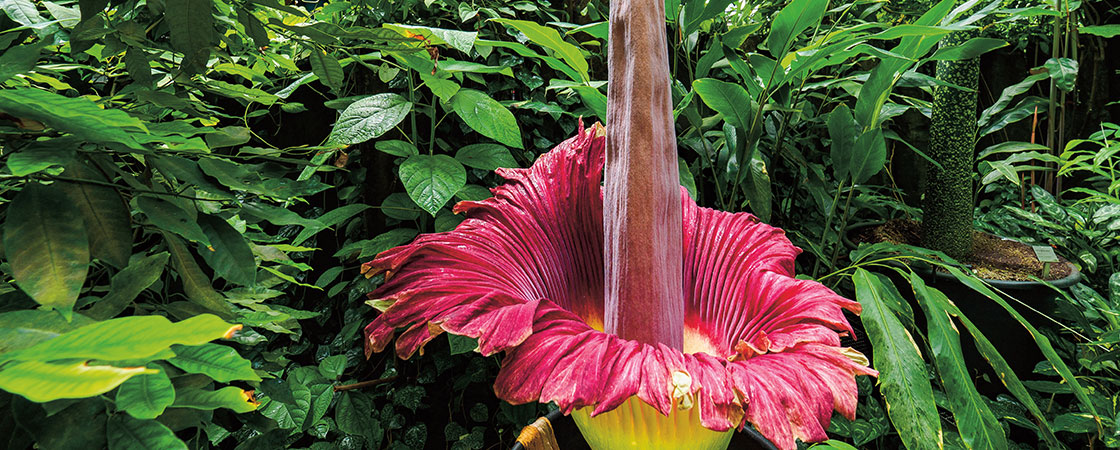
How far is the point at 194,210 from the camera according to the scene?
0.37 m

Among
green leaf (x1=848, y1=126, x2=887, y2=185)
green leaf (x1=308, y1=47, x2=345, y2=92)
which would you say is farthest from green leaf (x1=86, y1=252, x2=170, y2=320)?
green leaf (x1=848, y1=126, x2=887, y2=185)

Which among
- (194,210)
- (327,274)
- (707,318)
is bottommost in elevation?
(327,274)

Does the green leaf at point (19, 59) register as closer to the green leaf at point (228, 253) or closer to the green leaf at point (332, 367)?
the green leaf at point (228, 253)

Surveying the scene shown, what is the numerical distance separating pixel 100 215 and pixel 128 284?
5 cm

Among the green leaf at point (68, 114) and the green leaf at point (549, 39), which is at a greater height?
the green leaf at point (549, 39)

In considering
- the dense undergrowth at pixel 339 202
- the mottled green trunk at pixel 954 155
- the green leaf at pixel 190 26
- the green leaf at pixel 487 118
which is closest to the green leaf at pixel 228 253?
Result: the dense undergrowth at pixel 339 202

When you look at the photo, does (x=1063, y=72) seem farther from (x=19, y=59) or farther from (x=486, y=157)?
(x=19, y=59)

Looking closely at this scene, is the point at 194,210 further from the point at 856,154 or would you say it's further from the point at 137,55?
the point at 856,154

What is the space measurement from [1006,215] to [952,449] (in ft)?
2.99

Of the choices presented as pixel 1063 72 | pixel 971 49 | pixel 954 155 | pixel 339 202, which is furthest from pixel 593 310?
pixel 1063 72

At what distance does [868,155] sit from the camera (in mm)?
625

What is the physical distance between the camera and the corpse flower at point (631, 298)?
12.1 inches

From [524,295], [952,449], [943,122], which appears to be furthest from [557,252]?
[943,122]

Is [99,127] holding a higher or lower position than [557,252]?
higher
